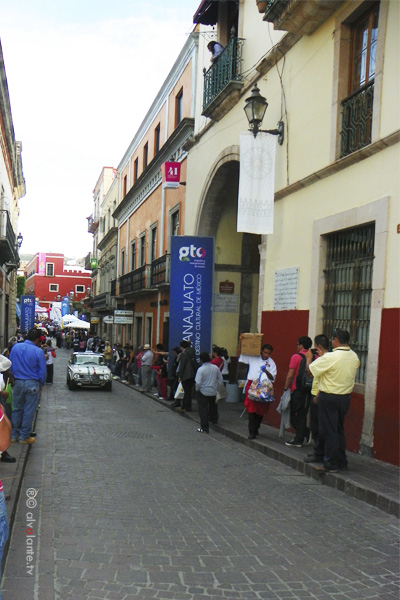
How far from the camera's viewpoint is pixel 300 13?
9.80m

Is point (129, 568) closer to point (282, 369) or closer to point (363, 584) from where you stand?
point (363, 584)

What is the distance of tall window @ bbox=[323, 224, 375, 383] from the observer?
28.6 ft

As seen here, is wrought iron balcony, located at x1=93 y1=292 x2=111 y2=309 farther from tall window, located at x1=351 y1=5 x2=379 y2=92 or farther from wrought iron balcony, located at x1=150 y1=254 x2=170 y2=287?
tall window, located at x1=351 y1=5 x2=379 y2=92

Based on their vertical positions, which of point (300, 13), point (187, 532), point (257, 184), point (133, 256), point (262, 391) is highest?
point (300, 13)

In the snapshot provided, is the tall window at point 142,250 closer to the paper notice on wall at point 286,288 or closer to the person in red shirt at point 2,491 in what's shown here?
the paper notice on wall at point 286,288

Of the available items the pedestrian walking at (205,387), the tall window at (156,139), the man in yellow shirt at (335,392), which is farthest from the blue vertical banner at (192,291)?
the tall window at (156,139)

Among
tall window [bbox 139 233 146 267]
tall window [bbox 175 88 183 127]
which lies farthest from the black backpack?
tall window [bbox 139 233 146 267]

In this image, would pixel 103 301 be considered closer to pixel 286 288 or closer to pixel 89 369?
pixel 89 369

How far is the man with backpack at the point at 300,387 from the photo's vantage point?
892 cm

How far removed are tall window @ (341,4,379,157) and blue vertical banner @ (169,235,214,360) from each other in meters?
7.61

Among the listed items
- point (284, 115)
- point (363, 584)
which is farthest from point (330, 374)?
point (284, 115)

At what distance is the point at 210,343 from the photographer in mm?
16531


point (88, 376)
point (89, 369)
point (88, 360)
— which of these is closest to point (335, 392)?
point (88, 376)

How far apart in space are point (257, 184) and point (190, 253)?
17.9 ft
